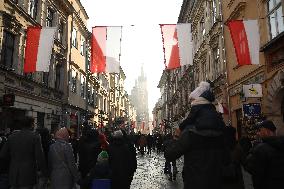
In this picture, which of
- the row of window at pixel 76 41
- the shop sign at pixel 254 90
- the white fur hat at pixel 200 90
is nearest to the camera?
the white fur hat at pixel 200 90

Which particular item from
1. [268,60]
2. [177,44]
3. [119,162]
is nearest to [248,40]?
[268,60]

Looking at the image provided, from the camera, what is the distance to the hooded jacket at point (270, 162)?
3.96 meters

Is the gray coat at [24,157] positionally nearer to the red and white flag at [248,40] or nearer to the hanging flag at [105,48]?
the red and white flag at [248,40]

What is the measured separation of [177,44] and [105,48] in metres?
3.89

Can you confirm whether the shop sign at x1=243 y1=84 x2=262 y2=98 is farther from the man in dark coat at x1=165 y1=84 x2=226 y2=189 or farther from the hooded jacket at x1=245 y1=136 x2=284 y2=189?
the man in dark coat at x1=165 y1=84 x2=226 y2=189

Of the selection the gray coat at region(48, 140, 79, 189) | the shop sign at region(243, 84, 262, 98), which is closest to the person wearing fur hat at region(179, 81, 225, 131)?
the gray coat at region(48, 140, 79, 189)

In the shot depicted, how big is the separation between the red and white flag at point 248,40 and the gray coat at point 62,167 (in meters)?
9.92

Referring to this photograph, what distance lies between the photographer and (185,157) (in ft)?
10.3

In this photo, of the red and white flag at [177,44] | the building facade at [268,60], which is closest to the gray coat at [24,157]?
the building facade at [268,60]

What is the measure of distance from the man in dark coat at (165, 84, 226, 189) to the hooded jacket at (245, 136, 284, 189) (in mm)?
1060

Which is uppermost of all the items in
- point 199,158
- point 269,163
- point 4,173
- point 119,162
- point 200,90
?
point 200,90

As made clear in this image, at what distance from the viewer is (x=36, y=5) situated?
2145 cm

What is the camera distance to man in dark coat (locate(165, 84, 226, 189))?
9.87ft

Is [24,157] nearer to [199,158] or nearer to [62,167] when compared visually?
[62,167]
